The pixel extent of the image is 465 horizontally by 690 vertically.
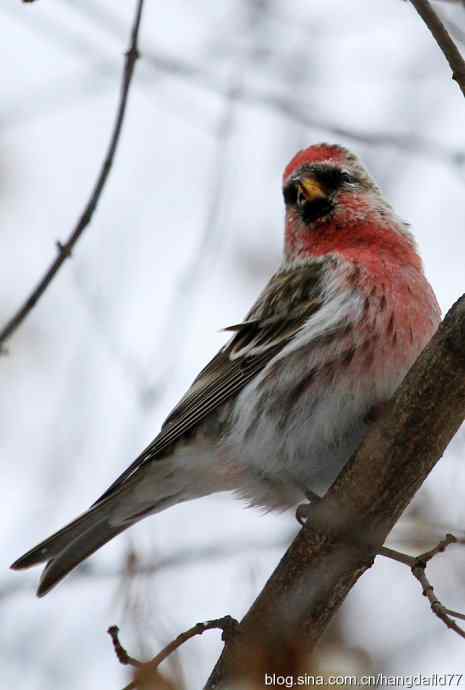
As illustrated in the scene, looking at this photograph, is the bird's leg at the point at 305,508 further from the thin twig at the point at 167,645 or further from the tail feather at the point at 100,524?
the tail feather at the point at 100,524

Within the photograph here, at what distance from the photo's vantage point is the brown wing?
626 cm

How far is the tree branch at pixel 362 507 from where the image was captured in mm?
4477

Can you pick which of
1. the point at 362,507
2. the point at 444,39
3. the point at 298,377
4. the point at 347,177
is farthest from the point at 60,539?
the point at 444,39

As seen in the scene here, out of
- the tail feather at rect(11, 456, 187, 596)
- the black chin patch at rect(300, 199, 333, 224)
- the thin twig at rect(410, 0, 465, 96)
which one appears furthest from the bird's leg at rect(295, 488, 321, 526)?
the thin twig at rect(410, 0, 465, 96)

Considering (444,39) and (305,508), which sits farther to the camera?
(305,508)

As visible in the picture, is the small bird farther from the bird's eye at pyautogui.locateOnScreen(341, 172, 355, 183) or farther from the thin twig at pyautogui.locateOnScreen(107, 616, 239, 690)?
the thin twig at pyautogui.locateOnScreen(107, 616, 239, 690)

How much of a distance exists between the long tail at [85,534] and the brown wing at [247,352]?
144 millimetres

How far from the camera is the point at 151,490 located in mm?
6422

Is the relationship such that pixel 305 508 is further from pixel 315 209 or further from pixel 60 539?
pixel 315 209

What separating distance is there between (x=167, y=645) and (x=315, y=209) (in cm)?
365

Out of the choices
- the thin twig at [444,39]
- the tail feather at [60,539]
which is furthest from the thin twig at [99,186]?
the tail feather at [60,539]

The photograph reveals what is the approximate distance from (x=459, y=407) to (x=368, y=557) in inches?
31.2

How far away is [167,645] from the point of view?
12.7ft

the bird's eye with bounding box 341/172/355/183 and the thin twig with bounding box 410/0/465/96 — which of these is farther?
the bird's eye with bounding box 341/172/355/183
